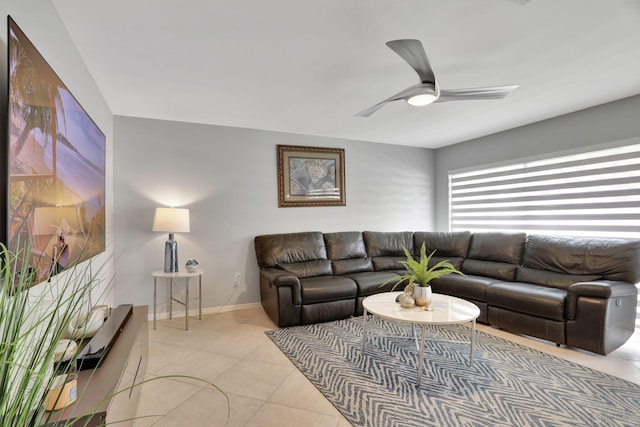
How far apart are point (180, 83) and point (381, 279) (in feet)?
10.0

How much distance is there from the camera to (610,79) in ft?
9.32

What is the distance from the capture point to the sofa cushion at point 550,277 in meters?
3.29

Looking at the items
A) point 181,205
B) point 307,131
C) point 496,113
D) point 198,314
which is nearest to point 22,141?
point 181,205

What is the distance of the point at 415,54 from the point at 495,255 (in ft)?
10.2

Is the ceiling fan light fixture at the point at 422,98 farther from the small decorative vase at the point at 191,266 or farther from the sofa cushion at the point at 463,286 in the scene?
the small decorative vase at the point at 191,266

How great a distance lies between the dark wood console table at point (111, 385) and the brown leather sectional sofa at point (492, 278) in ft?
5.74

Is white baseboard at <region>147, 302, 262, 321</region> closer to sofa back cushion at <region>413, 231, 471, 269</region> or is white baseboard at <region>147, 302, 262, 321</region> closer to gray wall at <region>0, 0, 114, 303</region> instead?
gray wall at <region>0, 0, 114, 303</region>

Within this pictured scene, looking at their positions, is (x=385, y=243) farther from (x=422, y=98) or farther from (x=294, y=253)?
(x=422, y=98)

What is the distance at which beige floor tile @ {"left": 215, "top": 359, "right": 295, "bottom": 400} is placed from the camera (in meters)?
2.28

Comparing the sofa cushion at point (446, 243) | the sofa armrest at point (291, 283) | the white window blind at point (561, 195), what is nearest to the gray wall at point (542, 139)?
the white window blind at point (561, 195)

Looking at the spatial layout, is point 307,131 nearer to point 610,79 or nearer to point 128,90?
point 128,90

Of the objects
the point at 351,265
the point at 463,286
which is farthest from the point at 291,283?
the point at 463,286

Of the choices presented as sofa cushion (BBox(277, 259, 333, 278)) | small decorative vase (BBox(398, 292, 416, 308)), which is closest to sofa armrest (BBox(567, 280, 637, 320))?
small decorative vase (BBox(398, 292, 416, 308))

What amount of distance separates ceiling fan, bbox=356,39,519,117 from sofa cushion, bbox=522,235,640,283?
6.78 feet
